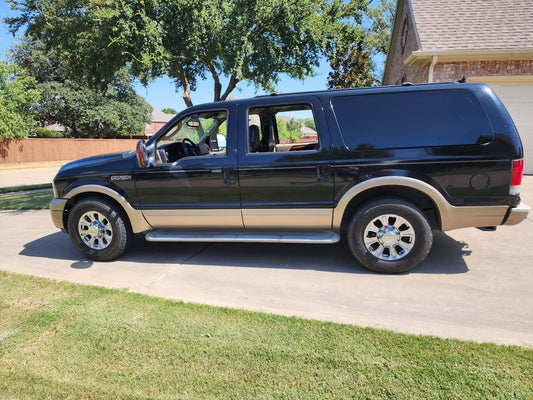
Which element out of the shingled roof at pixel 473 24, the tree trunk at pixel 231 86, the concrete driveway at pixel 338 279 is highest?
the shingled roof at pixel 473 24

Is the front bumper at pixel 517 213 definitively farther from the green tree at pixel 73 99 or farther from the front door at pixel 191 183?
the green tree at pixel 73 99

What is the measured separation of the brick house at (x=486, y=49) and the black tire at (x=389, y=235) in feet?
27.2

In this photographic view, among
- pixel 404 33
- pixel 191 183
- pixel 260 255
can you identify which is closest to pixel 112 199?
pixel 191 183

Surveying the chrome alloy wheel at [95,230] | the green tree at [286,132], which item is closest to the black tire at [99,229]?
the chrome alloy wheel at [95,230]

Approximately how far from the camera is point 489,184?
381cm

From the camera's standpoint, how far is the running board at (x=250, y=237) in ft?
13.9

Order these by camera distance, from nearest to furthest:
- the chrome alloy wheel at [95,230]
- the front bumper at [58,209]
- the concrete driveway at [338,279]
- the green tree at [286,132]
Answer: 1. the concrete driveway at [338,279]
2. the chrome alloy wheel at [95,230]
3. the front bumper at [58,209]
4. the green tree at [286,132]

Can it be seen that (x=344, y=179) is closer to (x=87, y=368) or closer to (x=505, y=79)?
(x=87, y=368)

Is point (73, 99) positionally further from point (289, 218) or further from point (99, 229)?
point (289, 218)

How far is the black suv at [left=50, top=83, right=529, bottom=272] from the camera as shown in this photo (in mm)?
3828

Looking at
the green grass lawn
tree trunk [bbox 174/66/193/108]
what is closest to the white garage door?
tree trunk [bbox 174/66/193/108]

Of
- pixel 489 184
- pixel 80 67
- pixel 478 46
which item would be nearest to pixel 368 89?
pixel 489 184

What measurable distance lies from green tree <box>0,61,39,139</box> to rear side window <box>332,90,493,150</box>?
1325 inches

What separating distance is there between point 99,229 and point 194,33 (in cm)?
706
